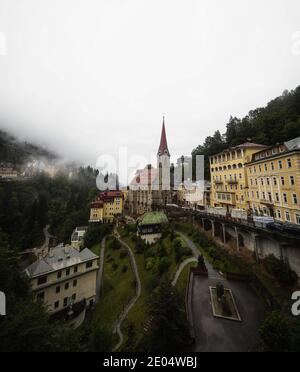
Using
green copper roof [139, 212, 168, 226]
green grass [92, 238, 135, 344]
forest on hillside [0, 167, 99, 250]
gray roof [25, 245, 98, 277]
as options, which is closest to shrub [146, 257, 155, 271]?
green grass [92, 238, 135, 344]

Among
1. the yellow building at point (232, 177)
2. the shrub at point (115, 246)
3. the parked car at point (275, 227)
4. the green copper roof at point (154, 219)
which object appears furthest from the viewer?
the shrub at point (115, 246)

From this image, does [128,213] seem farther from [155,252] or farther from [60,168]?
[60,168]

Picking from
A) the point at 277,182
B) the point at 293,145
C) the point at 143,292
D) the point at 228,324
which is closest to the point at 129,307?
the point at 143,292

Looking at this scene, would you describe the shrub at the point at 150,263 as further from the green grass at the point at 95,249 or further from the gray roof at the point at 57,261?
the green grass at the point at 95,249

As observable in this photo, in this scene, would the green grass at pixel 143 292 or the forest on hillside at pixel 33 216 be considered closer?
the green grass at pixel 143 292

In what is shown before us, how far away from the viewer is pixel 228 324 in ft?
45.8

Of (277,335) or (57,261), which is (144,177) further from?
(277,335)

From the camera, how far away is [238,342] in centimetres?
1228

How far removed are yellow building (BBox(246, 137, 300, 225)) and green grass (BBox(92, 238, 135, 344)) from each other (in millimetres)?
25611

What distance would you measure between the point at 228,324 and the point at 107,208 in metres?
58.9

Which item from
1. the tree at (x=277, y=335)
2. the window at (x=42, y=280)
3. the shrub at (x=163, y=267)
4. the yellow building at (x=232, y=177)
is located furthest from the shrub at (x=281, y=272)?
the window at (x=42, y=280)

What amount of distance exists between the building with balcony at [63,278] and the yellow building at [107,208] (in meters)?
38.2

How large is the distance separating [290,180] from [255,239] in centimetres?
1027

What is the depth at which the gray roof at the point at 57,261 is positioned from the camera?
71.4 ft
